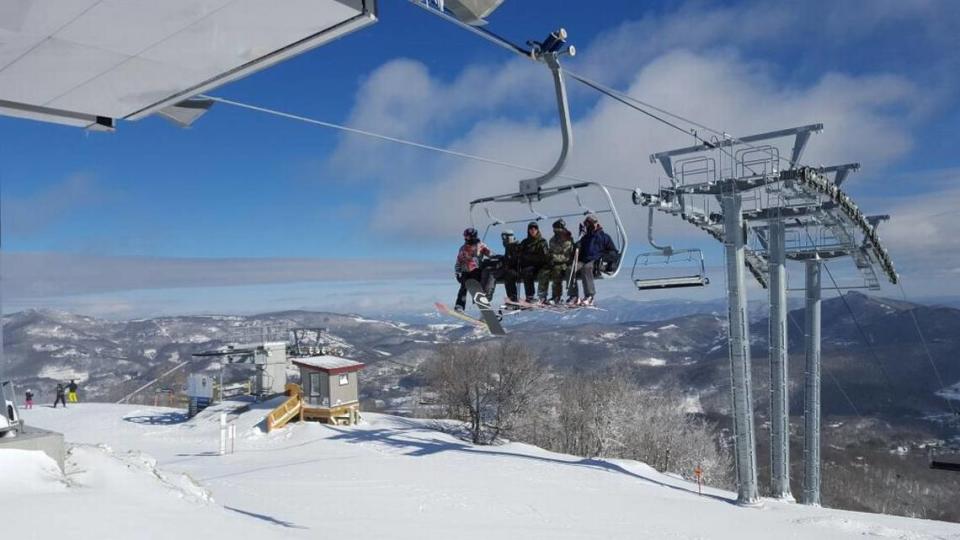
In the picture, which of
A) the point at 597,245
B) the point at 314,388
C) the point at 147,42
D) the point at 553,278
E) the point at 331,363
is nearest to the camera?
the point at 147,42

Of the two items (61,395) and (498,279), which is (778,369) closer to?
(498,279)

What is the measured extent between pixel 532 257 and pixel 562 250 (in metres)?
0.59

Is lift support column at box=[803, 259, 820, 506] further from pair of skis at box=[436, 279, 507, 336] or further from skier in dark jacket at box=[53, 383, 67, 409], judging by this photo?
skier in dark jacket at box=[53, 383, 67, 409]

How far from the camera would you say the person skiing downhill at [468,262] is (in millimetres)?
11703

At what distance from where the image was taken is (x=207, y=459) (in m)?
21.0

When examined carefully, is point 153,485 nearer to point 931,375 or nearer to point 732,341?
point 732,341

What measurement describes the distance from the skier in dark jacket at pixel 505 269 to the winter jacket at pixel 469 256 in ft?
0.61

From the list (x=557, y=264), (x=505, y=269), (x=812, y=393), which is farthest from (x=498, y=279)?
(x=812, y=393)

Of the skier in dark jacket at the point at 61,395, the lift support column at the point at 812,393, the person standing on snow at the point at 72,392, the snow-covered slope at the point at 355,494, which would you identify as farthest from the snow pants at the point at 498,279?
the person standing on snow at the point at 72,392

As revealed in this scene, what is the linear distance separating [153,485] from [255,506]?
11.7 feet

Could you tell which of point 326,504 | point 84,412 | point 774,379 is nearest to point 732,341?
point 774,379

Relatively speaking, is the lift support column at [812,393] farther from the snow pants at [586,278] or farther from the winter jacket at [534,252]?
the winter jacket at [534,252]

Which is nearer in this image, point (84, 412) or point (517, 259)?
point (517, 259)

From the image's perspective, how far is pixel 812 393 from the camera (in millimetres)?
21797
